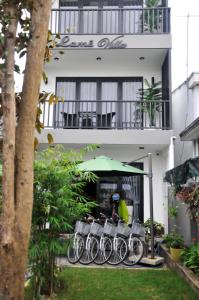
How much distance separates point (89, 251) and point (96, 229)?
53 centimetres

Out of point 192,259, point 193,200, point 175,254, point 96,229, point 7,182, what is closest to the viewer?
point 7,182

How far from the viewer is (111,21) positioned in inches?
523

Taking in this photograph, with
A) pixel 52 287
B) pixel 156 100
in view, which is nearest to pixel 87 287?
pixel 52 287

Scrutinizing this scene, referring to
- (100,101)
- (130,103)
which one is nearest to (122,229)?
(100,101)

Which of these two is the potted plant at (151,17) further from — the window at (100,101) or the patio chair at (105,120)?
the patio chair at (105,120)

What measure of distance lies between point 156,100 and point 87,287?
700 cm

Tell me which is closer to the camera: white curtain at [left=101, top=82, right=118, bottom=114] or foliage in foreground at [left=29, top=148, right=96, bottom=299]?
foliage in foreground at [left=29, top=148, right=96, bottom=299]

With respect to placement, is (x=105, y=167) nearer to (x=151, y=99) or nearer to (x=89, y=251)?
(x=89, y=251)

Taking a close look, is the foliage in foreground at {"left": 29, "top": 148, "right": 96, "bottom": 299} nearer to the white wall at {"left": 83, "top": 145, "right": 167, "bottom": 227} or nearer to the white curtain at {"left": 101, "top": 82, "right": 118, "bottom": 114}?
the white wall at {"left": 83, "top": 145, "right": 167, "bottom": 227}

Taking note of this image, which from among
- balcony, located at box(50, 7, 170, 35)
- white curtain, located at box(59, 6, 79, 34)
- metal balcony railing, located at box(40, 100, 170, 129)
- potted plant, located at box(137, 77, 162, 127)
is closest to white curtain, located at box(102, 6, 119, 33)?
balcony, located at box(50, 7, 170, 35)

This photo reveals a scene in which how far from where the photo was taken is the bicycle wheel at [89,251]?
27.2ft

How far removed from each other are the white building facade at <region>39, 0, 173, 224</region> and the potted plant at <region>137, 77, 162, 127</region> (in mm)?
49

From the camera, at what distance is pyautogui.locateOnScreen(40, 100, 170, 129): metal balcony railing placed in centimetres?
1207

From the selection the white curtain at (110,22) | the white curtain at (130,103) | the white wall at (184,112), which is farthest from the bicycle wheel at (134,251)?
the white curtain at (110,22)
